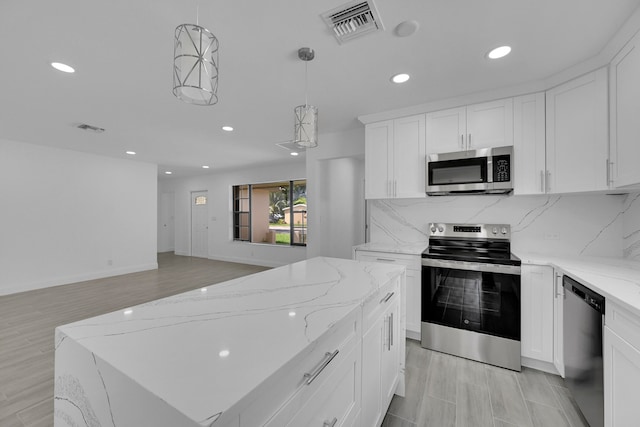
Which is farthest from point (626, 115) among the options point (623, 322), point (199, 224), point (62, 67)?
point (199, 224)

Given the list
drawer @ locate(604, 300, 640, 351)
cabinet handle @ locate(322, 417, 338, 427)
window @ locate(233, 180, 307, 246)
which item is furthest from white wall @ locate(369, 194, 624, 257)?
window @ locate(233, 180, 307, 246)

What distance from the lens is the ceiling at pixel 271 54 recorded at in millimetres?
1562

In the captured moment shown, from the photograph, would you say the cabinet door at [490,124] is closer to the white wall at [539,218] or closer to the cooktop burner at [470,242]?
the white wall at [539,218]

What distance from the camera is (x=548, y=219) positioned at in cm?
264

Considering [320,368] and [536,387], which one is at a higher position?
[320,368]

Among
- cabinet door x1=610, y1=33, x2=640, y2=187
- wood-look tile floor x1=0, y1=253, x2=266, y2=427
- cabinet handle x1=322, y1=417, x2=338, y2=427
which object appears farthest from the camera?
wood-look tile floor x1=0, y1=253, x2=266, y2=427

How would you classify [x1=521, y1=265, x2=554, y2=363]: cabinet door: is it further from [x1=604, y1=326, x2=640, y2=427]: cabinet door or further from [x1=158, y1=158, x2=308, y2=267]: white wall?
[x1=158, y1=158, x2=308, y2=267]: white wall

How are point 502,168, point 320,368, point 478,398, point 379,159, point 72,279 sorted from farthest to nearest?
point 72,279, point 379,159, point 502,168, point 478,398, point 320,368

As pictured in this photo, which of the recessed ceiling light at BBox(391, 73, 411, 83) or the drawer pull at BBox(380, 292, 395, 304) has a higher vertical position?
the recessed ceiling light at BBox(391, 73, 411, 83)

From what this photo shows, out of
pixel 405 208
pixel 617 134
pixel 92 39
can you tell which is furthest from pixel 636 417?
pixel 92 39

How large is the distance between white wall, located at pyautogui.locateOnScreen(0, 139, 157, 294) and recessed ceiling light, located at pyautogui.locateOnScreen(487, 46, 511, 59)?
658 centimetres

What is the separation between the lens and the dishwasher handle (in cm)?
149

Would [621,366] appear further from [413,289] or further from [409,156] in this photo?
[409,156]

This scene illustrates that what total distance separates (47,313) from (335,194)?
436 centimetres
